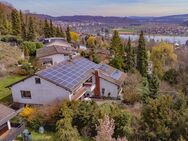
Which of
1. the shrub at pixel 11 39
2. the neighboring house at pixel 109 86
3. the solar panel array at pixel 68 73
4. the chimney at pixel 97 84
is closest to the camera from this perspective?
the solar panel array at pixel 68 73

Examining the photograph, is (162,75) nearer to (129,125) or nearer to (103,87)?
(103,87)

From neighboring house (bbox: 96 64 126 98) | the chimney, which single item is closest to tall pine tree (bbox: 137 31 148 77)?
neighboring house (bbox: 96 64 126 98)

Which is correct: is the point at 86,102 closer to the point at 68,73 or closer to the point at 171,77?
the point at 68,73

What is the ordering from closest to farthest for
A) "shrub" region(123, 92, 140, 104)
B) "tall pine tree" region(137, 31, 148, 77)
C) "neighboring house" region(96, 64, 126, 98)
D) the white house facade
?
1. the white house facade
2. "shrub" region(123, 92, 140, 104)
3. "neighboring house" region(96, 64, 126, 98)
4. "tall pine tree" region(137, 31, 148, 77)

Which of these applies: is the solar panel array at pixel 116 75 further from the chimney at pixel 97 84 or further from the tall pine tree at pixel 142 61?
the tall pine tree at pixel 142 61

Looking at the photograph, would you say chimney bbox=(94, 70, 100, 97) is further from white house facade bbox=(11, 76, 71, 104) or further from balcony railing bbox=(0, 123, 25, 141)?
balcony railing bbox=(0, 123, 25, 141)

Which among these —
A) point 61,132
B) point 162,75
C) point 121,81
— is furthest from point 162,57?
point 61,132

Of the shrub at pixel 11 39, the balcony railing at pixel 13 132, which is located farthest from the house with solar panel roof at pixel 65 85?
the shrub at pixel 11 39
